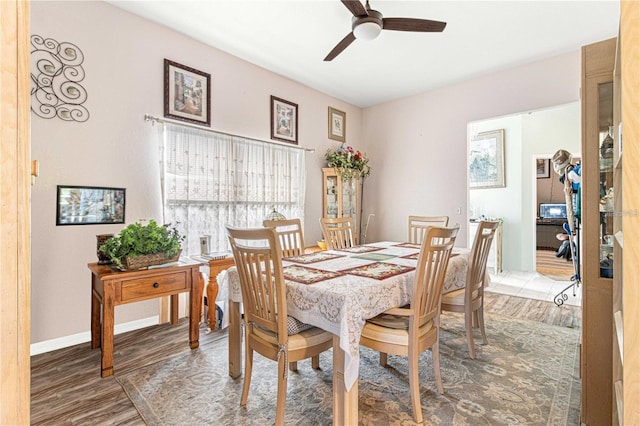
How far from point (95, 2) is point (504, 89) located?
4.58 m

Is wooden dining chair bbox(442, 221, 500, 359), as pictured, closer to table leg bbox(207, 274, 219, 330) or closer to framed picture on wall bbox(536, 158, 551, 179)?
table leg bbox(207, 274, 219, 330)

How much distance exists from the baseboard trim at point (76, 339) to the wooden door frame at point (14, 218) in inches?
98.2

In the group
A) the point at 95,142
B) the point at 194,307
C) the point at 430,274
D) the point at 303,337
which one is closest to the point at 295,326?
the point at 303,337

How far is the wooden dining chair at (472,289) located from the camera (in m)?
2.29

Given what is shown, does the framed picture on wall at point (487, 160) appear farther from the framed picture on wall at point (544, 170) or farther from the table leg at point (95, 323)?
the table leg at point (95, 323)

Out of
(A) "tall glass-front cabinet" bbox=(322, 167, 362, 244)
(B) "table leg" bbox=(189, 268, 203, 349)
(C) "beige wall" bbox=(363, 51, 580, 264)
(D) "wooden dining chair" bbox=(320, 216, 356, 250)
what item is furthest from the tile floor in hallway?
(B) "table leg" bbox=(189, 268, 203, 349)

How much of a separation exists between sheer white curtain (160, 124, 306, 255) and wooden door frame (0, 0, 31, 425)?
8.67ft

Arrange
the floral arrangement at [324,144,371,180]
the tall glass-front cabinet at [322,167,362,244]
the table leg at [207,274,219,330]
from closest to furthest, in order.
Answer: the table leg at [207,274,219,330] → the floral arrangement at [324,144,371,180] → the tall glass-front cabinet at [322,167,362,244]

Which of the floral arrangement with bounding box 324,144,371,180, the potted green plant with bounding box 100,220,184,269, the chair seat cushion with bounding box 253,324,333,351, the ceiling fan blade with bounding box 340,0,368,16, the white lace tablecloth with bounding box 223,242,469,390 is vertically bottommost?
the chair seat cushion with bounding box 253,324,333,351

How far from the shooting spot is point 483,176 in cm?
Result: 574

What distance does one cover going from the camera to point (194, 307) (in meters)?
2.51

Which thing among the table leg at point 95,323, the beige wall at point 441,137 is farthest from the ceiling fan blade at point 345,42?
the table leg at point 95,323

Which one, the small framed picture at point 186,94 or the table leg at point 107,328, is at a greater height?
the small framed picture at point 186,94

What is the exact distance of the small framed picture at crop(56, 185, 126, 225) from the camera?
254cm
